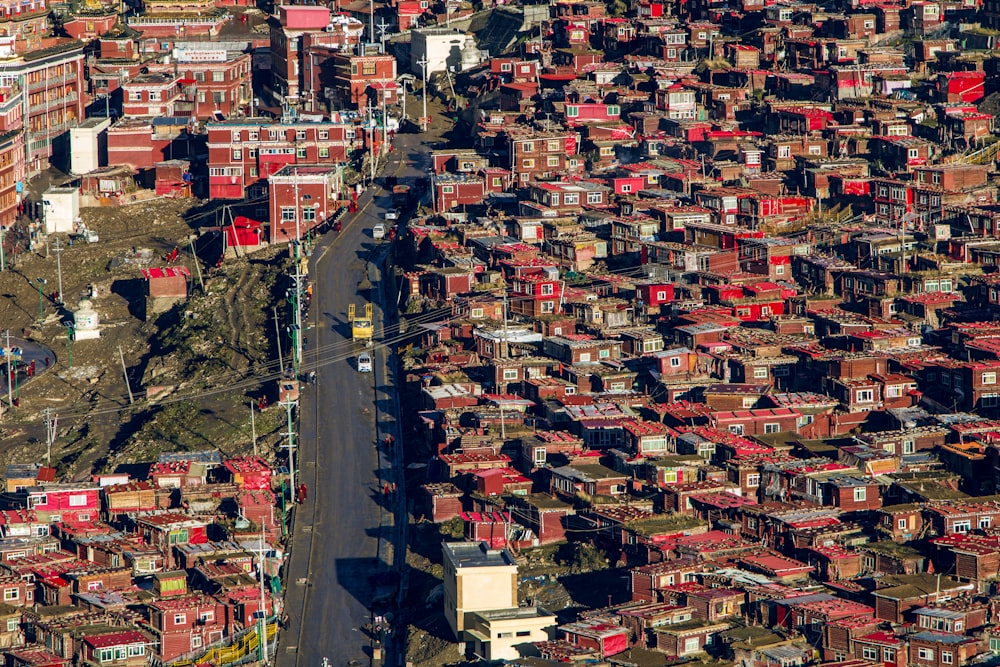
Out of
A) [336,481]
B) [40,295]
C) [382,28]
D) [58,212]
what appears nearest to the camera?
[336,481]

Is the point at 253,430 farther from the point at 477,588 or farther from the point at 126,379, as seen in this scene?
the point at 477,588

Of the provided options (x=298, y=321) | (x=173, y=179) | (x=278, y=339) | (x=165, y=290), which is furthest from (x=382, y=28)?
(x=298, y=321)

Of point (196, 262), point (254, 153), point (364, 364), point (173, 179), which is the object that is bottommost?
point (364, 364)

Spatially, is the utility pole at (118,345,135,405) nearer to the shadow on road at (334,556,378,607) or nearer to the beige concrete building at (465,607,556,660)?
the shadow on road at (334,556,378,607)

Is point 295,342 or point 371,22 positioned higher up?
point 371,22

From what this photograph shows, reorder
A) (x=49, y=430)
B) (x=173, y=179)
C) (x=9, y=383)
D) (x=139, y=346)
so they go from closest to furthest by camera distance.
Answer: (x=49, y=430), (x=9, y=383), (x=139, y=346), (x=173, y=179)

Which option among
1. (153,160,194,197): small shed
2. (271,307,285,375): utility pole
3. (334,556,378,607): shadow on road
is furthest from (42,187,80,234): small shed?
(334,556,378,607): shadow on road

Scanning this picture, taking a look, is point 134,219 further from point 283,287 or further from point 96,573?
point 96,573
